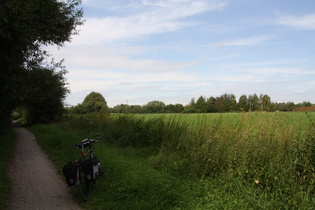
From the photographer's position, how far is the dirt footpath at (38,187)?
583 centimetres

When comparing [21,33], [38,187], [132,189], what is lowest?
[38,187]

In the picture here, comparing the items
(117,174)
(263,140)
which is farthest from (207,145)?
(117,174)

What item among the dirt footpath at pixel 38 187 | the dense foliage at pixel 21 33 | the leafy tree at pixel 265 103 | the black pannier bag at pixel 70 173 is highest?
the dense foliage at pixel 21 33

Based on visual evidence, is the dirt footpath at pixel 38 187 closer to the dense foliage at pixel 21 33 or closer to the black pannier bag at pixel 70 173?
the black pannier bag at pixel 70 173

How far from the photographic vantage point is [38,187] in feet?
23.3

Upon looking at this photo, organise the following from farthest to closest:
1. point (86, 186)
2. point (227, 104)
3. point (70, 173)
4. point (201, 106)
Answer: point (201, 106) → point (227, 104) → point (86, 186) → point (70, 173)

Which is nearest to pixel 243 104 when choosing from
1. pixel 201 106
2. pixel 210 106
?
pixel 210 106

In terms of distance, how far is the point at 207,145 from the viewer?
672cm

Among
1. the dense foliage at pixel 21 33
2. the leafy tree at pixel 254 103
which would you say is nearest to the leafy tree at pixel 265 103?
A: the leafy tree at pixel 254 103

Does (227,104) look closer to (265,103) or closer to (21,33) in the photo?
(265,103)

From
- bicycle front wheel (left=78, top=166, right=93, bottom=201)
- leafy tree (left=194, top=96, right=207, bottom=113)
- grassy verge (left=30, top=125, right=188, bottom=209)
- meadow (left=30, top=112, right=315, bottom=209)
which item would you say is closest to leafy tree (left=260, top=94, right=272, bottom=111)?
meadow (left=30, top=112, right=315, bottom=209)

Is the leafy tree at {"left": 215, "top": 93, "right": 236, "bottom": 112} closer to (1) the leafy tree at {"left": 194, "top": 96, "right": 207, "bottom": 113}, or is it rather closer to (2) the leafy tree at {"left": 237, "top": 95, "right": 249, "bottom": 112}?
(2) the leafy tree at {"left": 237, "top": 95, "right": 249, "bottom": 112}

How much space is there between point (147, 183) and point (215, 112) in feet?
14.7

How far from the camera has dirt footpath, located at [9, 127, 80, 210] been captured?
5828mm
